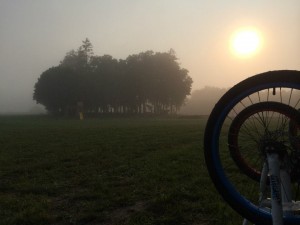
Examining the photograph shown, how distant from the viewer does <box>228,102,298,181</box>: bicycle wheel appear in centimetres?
370

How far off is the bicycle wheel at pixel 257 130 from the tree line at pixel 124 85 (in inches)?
3351

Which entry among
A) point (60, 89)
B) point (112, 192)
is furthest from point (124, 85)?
point (112, 192)

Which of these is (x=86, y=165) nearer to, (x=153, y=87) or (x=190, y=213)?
(x=190, y=213)

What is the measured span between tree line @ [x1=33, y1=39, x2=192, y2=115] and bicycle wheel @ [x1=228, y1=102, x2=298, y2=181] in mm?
85116

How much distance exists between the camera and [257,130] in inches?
159

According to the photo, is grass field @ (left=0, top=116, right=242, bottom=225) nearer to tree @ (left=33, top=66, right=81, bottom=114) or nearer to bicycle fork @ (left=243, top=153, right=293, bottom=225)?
bicycle fork @ (left=243, top=153, right=293, bottom=225)

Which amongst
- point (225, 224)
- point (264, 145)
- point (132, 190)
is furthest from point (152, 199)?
point (264, 145)

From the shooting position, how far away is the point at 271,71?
136 inches

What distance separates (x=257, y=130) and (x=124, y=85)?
3459 inches

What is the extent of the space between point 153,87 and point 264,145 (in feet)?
282

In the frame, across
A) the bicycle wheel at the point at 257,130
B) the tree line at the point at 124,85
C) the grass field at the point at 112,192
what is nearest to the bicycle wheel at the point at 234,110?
the bicycle wheel at the point at 257,130

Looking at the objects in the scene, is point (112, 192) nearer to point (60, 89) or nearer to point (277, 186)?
point (277, 186)

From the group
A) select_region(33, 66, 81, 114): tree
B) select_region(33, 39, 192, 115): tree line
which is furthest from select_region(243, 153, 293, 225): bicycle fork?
select_region(33, 66, 81, 114): tree

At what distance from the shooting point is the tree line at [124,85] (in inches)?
3561
